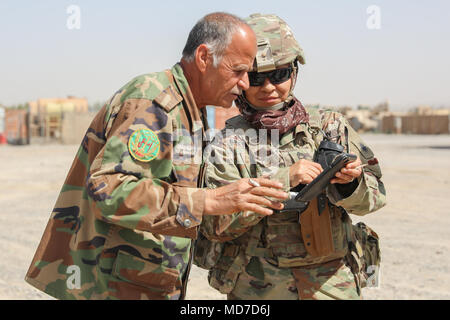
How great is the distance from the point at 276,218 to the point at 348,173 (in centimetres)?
47

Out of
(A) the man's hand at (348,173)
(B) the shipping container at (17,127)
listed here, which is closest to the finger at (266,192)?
(A) the man's hand at (348,173)

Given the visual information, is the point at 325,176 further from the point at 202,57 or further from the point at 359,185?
the point at 202,57

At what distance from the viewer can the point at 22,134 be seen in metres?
37.0

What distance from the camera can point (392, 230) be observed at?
8672 millimetres

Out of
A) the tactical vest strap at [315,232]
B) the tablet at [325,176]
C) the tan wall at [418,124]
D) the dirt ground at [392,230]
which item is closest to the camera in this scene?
the tablet at [325,176]

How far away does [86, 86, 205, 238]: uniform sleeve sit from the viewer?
2.14 m

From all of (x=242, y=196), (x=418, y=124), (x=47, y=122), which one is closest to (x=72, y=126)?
(x=47, y=122)

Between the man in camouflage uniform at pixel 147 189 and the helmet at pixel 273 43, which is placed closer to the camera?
the man in camouflage uniform at pixel 147 189

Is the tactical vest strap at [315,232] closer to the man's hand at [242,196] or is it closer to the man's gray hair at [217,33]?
the man's hand at [242,196]

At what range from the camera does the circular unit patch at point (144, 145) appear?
7.11 ft

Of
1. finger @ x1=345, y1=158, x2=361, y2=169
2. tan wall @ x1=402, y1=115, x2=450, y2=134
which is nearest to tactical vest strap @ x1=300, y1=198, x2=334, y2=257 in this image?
finger @ x1=345, y1=158, x2=361, y2=169

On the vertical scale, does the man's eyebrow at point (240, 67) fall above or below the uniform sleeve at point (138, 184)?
above

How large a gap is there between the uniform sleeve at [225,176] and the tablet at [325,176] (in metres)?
0.26
